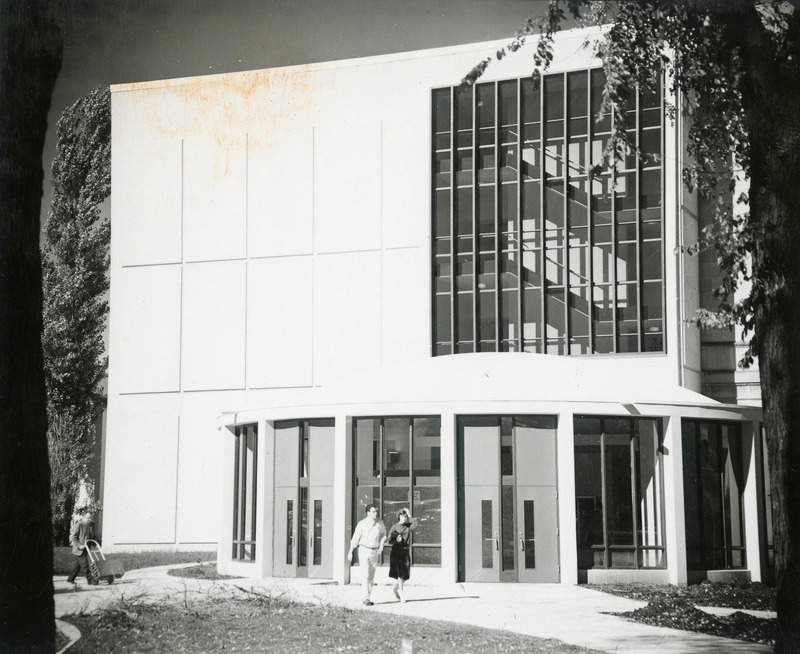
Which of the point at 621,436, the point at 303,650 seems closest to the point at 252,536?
the point at 621,436

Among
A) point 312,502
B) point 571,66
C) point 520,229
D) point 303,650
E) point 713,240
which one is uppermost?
point 571,66

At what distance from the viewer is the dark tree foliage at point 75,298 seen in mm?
25969

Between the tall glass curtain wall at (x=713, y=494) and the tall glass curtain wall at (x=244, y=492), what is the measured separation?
34.5ft

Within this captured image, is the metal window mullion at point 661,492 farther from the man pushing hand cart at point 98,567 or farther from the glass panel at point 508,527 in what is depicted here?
the man pushing hand cart at point 98,567

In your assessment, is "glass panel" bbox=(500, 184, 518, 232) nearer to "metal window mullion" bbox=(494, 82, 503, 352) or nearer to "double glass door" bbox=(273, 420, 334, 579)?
"metal window mullion" bbox=(494, 82, 503, 352)

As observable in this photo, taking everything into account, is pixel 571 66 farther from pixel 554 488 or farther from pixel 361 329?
pixel 554 488

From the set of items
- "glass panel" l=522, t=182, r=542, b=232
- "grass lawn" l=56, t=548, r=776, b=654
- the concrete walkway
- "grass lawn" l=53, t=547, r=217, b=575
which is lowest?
"grass lawn" l=53, t=547, r=217, b=575

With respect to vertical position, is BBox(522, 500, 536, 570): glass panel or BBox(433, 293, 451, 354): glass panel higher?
BBox(433, 293, 451, 354): glass panel

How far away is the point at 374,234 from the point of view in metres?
33.0

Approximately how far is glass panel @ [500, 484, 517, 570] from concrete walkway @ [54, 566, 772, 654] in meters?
0.68

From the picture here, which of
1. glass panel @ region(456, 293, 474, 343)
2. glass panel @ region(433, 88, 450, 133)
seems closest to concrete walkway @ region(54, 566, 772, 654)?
glass panel @ region(456, 293, 474, 343)

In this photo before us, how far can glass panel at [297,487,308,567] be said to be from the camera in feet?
72.7

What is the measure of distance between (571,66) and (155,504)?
2043 centimetres

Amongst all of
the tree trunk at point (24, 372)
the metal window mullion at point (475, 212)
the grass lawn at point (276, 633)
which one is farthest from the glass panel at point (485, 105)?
the tree trunk at point (24, 372)
